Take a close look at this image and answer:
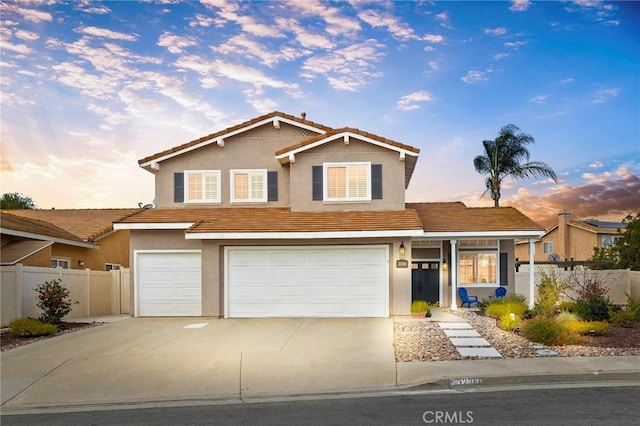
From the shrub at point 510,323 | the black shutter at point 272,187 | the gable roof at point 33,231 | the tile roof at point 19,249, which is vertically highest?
the black shutter at point 272,187

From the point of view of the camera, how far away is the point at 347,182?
20.2 meters

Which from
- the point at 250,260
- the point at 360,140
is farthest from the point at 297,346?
the point at 360,140

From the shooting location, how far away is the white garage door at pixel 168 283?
778 inches

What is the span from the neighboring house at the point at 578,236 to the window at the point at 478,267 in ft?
80.3

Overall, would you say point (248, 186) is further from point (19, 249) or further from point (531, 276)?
point (531, 276)

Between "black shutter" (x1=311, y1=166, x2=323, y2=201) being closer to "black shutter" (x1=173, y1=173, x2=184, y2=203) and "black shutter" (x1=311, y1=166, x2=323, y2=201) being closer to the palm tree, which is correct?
"black shutter" (x1=173, y1=173, x2=184, y2=203)

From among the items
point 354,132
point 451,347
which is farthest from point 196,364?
point 354,132

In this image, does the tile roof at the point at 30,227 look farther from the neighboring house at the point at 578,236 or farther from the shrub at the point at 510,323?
the neighboring house at the point at 578,236

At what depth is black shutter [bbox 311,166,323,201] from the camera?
20.2 metres

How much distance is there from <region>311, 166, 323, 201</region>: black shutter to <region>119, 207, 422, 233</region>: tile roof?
2.20ft

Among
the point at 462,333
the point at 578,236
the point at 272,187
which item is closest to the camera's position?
the point at 462,333

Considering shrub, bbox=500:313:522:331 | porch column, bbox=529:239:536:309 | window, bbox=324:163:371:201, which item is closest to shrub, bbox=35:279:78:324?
window, bbox=324:163:371:201

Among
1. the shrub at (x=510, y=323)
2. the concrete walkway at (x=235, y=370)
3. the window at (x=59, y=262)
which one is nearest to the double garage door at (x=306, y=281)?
the concrete walkway at (x=235, y=370)
